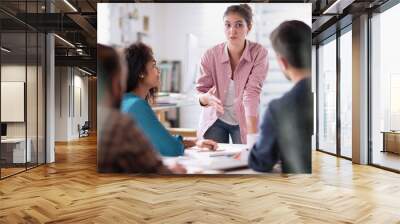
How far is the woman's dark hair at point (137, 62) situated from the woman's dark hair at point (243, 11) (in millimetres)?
1275

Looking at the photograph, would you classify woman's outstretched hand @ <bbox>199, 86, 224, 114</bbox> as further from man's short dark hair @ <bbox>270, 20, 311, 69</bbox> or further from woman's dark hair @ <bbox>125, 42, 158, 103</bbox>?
man's short dark hair @ <bbox>270, 20, 311, 69</bbox>

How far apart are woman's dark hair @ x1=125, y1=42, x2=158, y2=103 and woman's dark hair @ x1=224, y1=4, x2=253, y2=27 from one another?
1275mm

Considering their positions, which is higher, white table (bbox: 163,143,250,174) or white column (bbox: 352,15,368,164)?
white column (bbox: 352,15,368,164)

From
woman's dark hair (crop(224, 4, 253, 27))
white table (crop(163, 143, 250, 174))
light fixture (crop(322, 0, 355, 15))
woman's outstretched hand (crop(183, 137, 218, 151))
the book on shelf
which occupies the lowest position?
white table (crop(163, 143, 250, 174))

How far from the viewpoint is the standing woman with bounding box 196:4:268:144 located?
561 centimetres

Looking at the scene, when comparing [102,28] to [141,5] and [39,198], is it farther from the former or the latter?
[39,198]

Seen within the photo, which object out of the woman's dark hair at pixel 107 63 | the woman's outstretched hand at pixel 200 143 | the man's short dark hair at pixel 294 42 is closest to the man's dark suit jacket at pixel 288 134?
the man's short dark hair at pixel 294 42

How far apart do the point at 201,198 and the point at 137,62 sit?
2.22 meters

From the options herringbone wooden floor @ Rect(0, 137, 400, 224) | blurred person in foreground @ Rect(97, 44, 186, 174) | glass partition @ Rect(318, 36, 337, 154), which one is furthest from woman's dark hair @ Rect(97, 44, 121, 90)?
glass partition @ Rect(318, 36, 337, 154)

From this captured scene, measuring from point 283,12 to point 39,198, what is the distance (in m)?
4.08

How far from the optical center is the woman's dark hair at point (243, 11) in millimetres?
5648

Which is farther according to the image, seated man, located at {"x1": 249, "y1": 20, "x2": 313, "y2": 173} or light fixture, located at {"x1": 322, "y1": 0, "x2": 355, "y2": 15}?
light fixture, located at {"x1": 322, "y1": 0, "x2": 355, "y2": 15}

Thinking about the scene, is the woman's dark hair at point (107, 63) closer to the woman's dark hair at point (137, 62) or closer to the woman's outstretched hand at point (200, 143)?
the woman's dark hair at point (137, 62)

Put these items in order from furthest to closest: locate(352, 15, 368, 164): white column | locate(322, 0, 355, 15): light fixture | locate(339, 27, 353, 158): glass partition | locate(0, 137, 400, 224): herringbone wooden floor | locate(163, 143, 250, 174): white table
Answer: locate(339, 27, 353, 158): glass partition < locate(352, 15, 368, 164): white column < locate(322, 0, 355, 15): light fixture < locate(163, 143, 250, 174): white table < locate(0, 137, 400, 224): herringbone wooden floor
